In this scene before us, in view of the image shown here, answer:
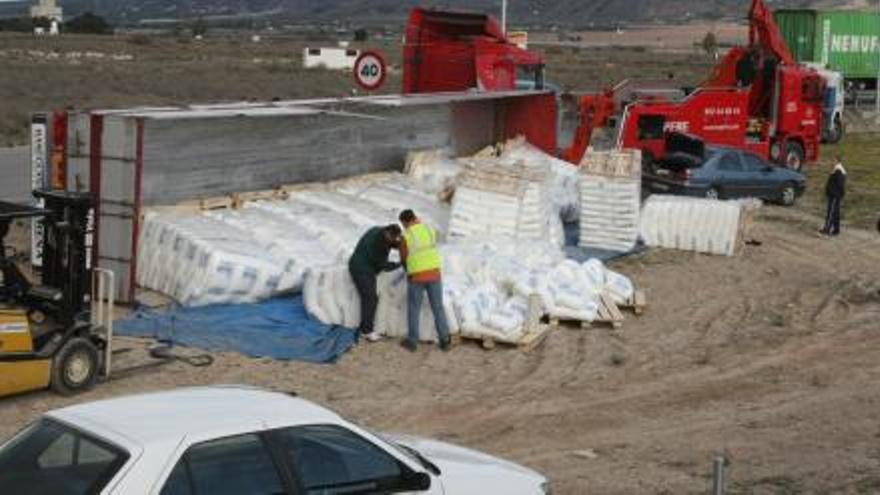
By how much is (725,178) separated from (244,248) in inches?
554

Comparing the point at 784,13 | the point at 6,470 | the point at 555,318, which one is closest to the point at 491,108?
the point at 555,318

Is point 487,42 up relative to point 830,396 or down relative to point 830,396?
up

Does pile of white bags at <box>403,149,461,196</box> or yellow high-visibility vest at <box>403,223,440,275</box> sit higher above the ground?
pile of white bags at <box>403,149,461,196</box>

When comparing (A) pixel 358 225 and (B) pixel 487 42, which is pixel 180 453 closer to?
(A) pixel 358 225

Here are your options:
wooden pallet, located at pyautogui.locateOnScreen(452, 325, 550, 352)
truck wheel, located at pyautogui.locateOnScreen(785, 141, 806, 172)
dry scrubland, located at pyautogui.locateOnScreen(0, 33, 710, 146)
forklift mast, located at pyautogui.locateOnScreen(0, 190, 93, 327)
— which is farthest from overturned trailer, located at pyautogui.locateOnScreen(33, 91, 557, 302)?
dry scrubland, located at pyautogui.locateOnScreen(0, 33, 710, 146)

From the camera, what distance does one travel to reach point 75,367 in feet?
42.2

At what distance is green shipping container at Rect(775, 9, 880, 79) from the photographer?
2244 inches

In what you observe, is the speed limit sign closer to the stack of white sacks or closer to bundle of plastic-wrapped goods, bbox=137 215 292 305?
the stack of white sacks

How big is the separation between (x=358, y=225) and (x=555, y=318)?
3830mm

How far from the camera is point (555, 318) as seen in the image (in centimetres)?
1658

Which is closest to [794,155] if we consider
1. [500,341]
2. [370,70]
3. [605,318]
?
[370,70]

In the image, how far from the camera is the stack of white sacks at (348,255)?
51.9 feet

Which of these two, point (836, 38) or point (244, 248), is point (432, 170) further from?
point (836, 38)

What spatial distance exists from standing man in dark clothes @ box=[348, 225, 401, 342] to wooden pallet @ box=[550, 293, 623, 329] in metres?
2.39
